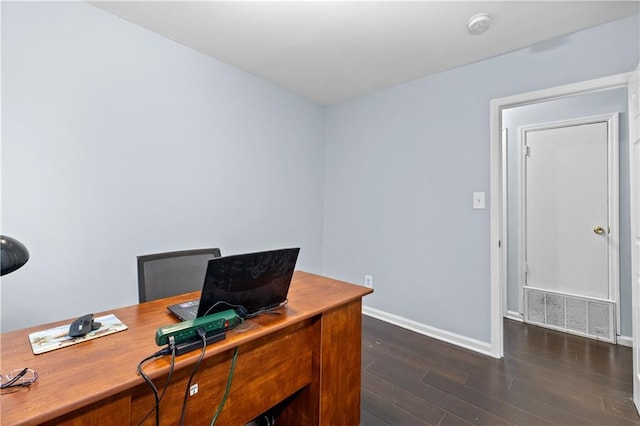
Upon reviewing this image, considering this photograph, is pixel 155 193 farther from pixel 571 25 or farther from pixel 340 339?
pixel 571 25

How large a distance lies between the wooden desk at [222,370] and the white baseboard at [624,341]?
2534 millimetres

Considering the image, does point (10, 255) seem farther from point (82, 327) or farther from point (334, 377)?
point (334, 377)

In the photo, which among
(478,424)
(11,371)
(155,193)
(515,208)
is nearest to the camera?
(11,371)

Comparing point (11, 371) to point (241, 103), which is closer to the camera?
point (11, 371)

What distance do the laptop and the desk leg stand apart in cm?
26

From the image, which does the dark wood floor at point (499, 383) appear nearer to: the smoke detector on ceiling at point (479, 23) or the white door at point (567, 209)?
the white door at point (567, 209)

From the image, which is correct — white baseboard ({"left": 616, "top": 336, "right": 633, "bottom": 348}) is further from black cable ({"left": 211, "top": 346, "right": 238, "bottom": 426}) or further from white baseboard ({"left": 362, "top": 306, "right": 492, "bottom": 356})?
black cable ({"left": 211, "top": 346, "right": 238, "bottom": 426})

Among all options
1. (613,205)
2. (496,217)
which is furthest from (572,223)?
(496,217)

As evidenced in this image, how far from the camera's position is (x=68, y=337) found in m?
0.93

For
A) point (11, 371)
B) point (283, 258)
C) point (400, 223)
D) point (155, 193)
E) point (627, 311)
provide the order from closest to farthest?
point (11, 371), point (283, 258), point (155, 193), point (627, 311), point (400, 223)

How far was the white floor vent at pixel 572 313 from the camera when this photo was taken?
2521mm

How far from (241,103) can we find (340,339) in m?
2.24

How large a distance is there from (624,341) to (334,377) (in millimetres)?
2736

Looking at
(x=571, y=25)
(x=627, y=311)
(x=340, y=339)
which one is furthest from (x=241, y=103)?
(x=627, y=311)
